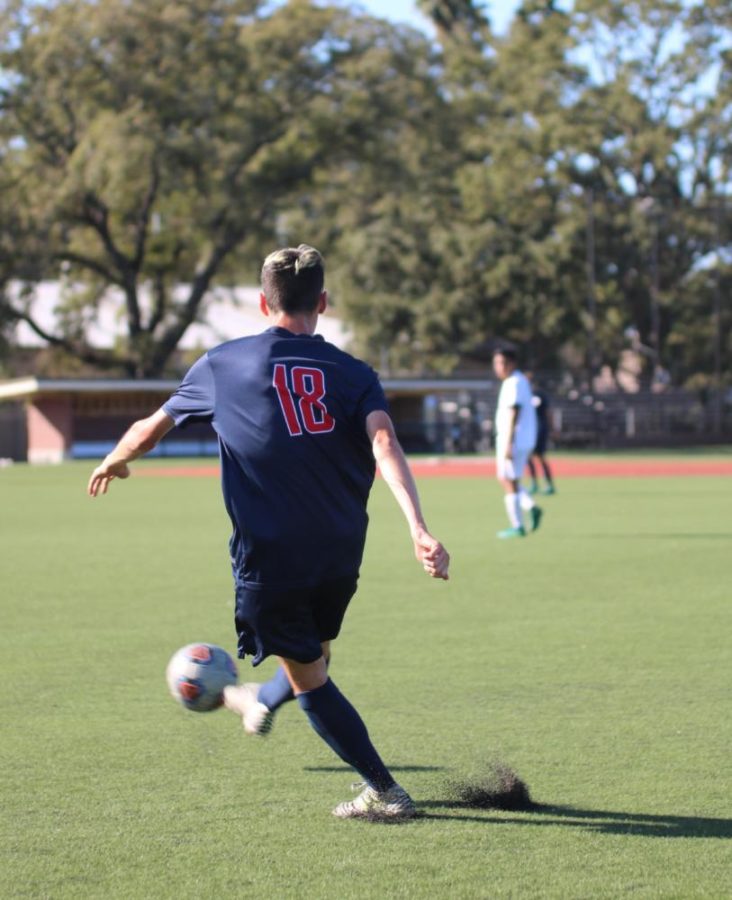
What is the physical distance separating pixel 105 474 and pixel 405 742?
1.92 metres

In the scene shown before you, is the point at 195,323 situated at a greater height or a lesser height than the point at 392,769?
→ greater

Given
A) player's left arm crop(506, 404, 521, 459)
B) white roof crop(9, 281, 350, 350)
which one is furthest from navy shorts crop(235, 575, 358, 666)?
white roof crop(9, 281, 350, 350)

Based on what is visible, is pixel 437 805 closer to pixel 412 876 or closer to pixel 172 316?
pixel 412 876

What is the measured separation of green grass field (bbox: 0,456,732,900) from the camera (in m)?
4.32

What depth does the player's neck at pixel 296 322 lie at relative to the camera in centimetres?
477

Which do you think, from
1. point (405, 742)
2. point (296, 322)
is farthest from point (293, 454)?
point (405, 742)

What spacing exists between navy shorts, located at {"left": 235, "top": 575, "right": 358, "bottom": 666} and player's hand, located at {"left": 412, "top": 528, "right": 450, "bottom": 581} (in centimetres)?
38

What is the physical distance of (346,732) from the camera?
4.80m

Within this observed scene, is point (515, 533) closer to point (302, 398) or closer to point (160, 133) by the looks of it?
point (302, 398)

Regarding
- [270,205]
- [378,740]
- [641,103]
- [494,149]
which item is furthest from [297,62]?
[378,740]

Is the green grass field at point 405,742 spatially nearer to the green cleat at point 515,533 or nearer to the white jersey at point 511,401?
the white jersey at point 511,401

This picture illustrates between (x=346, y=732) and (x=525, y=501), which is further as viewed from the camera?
(x=525, y=501)

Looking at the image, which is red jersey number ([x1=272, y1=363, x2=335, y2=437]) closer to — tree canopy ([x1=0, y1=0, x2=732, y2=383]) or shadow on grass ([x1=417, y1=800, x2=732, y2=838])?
shadow on grass ([x1=417, y1=800, x2=732, y2=838])

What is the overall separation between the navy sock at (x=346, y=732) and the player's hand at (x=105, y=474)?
1086 mm
